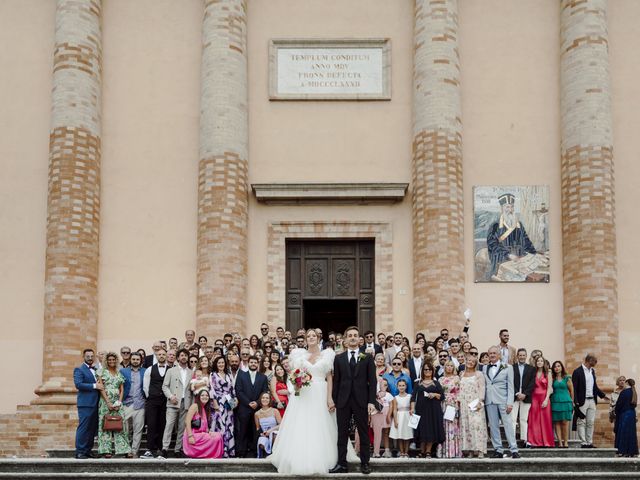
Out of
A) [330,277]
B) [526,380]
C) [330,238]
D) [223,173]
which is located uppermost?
[223,173]

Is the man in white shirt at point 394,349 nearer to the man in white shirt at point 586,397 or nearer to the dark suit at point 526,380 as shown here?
the dark suit at point 526,380

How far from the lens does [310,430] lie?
14633mm

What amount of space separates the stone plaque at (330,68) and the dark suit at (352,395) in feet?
36.8

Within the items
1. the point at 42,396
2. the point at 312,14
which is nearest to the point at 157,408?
the point at 42,396

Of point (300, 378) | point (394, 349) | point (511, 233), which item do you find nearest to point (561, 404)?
point (394, 349)

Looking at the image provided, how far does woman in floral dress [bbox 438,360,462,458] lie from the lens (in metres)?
16.3

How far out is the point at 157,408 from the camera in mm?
17109

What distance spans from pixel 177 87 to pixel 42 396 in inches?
294

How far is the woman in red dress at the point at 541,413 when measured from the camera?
17.9 metres

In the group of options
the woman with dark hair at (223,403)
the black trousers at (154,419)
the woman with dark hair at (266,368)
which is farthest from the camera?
the woman with dark hair at (266,368)

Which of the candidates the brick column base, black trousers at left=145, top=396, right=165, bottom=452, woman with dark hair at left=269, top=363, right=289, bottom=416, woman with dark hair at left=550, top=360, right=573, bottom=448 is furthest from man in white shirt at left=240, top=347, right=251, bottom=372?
the brick column base

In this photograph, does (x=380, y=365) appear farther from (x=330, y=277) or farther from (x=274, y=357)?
(x=330, y=277)

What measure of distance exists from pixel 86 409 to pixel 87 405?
0.06 m

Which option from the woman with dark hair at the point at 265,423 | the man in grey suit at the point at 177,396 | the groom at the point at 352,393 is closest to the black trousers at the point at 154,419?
the man in grey suit at the point at 177,396
